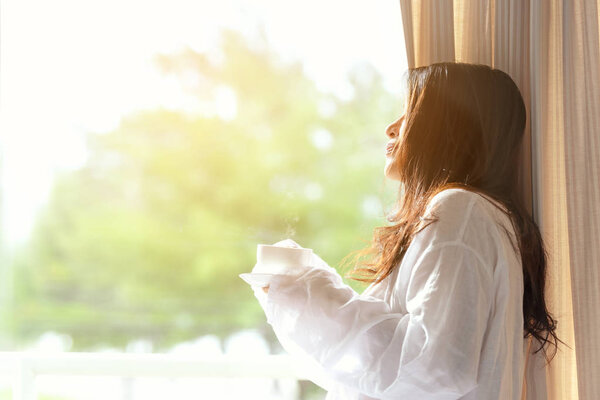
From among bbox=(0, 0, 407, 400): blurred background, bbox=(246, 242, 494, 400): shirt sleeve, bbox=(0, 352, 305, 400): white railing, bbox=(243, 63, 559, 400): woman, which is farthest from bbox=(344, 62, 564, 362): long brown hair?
bbox=(0, 0, 407, 400): blurred background

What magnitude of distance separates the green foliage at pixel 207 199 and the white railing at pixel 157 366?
491 millimetres

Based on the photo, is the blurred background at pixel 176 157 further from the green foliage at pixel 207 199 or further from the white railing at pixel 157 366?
the white railing at pixel 157 366

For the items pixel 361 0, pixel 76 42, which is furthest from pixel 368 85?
pixel 76 42

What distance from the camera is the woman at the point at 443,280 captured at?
852 mm

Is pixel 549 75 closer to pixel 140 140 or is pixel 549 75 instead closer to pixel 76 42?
pixel 140 140

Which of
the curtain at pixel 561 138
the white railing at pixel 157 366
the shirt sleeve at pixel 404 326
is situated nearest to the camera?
the shirt sleeve at pixel 404 326

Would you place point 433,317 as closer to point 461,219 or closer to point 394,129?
point 461,219

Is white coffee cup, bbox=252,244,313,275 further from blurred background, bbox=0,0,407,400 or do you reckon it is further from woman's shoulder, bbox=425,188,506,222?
blurred background, bbox=0,0,407,400

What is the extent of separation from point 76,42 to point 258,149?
0.64m

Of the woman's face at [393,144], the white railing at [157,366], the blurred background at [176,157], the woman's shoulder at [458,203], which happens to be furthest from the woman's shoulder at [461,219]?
the blurred background at [176,157]

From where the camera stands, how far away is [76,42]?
1795 millimetres

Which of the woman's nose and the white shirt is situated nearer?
the white shirt

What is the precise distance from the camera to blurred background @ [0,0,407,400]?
69.9 inches

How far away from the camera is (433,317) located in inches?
33.3
